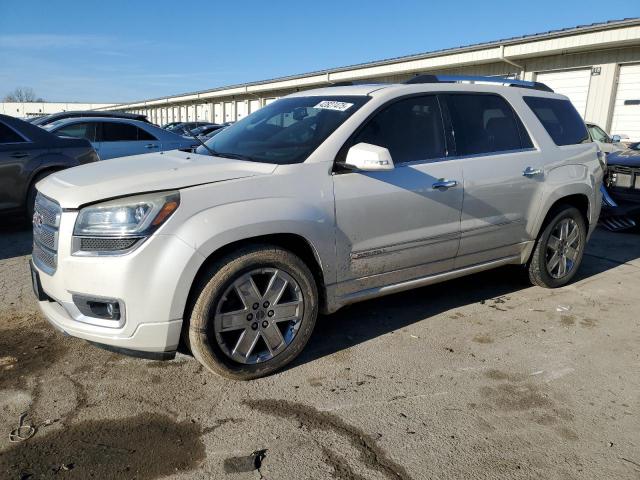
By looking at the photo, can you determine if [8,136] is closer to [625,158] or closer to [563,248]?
[563,248]

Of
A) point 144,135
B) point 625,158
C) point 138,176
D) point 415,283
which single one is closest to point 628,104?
point 625,158

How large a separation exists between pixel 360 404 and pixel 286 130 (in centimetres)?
196

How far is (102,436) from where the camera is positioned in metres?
2.53

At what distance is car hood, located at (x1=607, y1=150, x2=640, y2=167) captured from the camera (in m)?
7.51

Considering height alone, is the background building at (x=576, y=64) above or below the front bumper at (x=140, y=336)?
above

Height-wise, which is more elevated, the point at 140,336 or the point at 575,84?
the point at 575,84

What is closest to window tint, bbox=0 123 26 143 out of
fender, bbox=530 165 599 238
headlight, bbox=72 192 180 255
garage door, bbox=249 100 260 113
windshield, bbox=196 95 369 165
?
windshield, bbox=196 95 369 165

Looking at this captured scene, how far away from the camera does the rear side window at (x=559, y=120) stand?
464 cm

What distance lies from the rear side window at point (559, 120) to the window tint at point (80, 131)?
26.8ft

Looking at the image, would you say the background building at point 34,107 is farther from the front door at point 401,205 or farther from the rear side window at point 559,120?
the front door at point 401,205

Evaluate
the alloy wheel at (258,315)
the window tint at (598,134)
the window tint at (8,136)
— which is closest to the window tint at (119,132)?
the window tint at (8,136)

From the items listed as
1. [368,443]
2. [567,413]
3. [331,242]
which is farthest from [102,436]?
[567,413]

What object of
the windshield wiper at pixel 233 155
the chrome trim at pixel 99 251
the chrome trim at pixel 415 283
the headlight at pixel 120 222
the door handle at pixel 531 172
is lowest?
the chrome trim at pixel 415 283

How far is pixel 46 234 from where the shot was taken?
2.98 m
